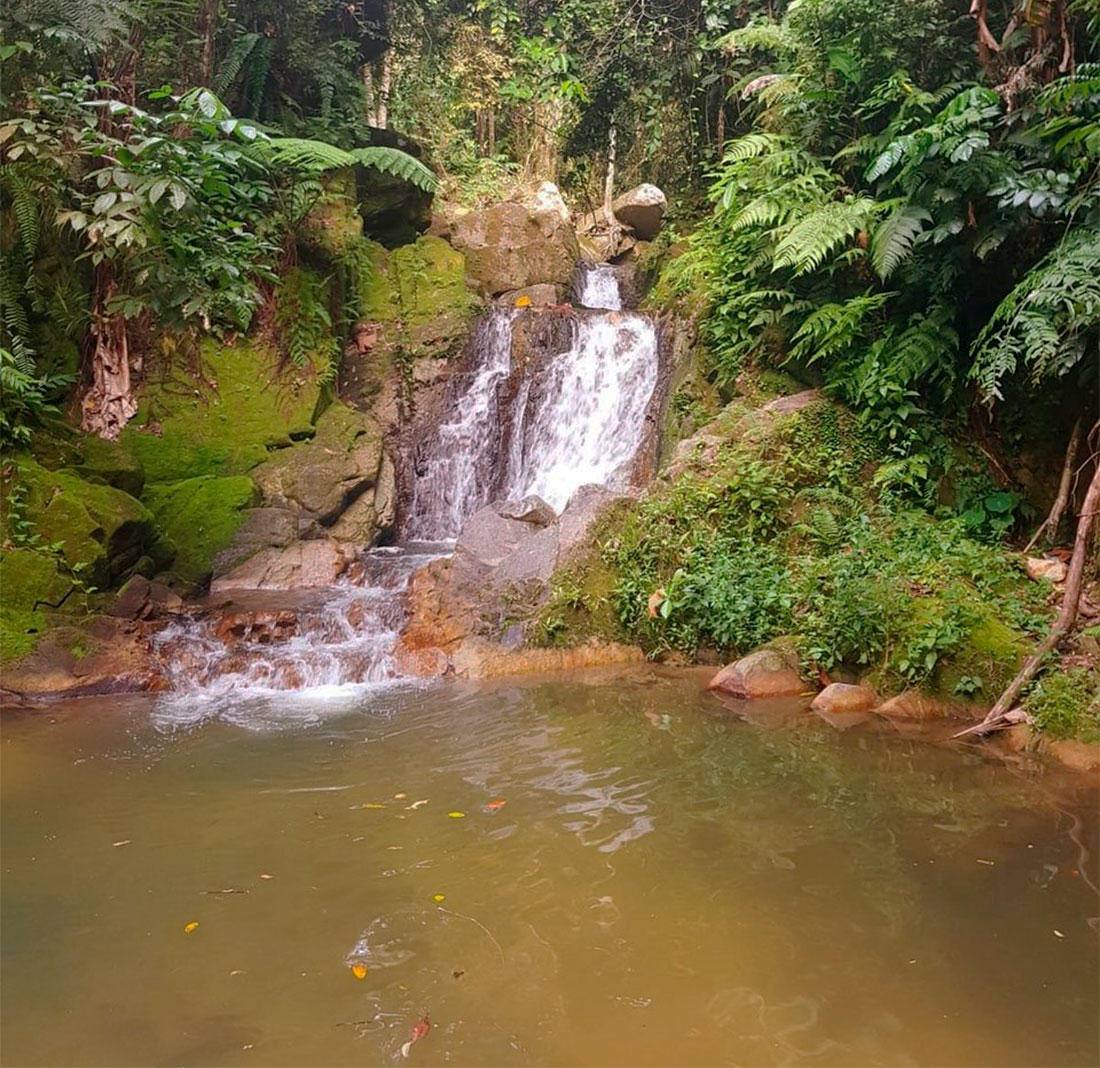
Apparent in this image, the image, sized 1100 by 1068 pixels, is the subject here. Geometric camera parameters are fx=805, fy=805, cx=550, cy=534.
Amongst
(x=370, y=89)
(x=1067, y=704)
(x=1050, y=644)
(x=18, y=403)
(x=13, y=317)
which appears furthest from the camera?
(x=370, y=89)

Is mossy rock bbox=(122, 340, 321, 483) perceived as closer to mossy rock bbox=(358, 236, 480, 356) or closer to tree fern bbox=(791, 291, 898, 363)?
mossy rock bbox=(358, 236, 480, 356)

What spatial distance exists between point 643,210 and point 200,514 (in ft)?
34.0

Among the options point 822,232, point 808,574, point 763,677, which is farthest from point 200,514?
point 822,232

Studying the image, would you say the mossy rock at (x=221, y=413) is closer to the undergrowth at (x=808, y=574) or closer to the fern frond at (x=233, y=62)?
the fern frond at (x=233, y=62)

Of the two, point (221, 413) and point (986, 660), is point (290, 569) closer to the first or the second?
point (221, 413)

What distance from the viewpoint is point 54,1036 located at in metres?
2.36

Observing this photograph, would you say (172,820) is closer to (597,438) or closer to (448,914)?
(448,914)

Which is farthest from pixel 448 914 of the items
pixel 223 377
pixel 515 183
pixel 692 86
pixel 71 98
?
pixel 515 183

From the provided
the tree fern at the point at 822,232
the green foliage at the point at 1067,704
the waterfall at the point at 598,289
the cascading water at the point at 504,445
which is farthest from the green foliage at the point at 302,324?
the green foliage at the point at 1067,704

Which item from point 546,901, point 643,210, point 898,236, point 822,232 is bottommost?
point 546,901

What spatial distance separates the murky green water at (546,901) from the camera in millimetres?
2385

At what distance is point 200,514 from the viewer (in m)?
8.62

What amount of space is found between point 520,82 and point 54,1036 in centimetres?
1485

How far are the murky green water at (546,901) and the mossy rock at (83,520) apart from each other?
232 cm
